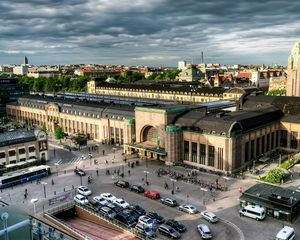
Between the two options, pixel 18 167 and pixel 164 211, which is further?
pixel 18 167

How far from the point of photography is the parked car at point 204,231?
149 feet

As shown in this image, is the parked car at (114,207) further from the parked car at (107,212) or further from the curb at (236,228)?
the curb at (236,228)

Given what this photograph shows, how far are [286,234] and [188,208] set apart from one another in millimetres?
15084

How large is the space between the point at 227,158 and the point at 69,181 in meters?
33.1

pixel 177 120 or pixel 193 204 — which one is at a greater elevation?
pixel 177 120

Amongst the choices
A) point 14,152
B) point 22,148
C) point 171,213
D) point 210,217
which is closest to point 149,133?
point 22,148

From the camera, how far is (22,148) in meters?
80.7

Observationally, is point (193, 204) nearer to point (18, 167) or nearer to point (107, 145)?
point (18, 167)

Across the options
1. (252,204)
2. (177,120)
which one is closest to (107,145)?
(177,120)

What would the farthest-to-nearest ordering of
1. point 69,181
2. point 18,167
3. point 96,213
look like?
point 18,167
point 69,181
point 96,213

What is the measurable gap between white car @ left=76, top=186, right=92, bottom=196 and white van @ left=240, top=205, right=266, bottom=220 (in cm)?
2698

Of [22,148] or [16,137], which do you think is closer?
[16,137]

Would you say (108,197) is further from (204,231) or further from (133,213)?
(204,231)

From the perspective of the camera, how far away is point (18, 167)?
76.6m
